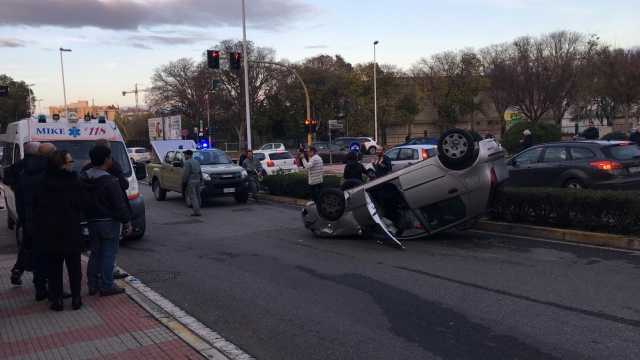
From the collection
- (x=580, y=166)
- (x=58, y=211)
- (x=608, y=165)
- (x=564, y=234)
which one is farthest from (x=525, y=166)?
(x=58, y=211)

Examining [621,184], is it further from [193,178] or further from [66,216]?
[66,216]

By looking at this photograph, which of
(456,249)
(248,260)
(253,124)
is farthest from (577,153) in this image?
(253,124)

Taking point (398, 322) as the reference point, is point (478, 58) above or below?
above

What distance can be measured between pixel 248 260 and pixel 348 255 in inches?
A: 61.5

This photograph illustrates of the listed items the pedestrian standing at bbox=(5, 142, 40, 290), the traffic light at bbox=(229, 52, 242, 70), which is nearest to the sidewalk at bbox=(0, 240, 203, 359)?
the pedestrian standing at bbox=(5, 142, 40, 290)

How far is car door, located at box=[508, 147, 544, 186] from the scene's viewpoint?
14062 mm

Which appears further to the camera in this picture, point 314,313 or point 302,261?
point 302,261

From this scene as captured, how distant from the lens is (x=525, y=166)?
14250 millimetres

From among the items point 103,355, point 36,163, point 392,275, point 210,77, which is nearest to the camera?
point 103,355

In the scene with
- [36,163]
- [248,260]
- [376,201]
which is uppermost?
[36,163]

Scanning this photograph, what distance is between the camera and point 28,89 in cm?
7119

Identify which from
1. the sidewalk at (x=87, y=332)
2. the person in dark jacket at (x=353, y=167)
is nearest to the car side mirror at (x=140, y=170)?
the person in dark jacket at (x=353, y=167)

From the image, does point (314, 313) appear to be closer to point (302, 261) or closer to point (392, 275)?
point (392, 275)

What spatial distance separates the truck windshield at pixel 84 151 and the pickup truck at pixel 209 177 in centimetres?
553
